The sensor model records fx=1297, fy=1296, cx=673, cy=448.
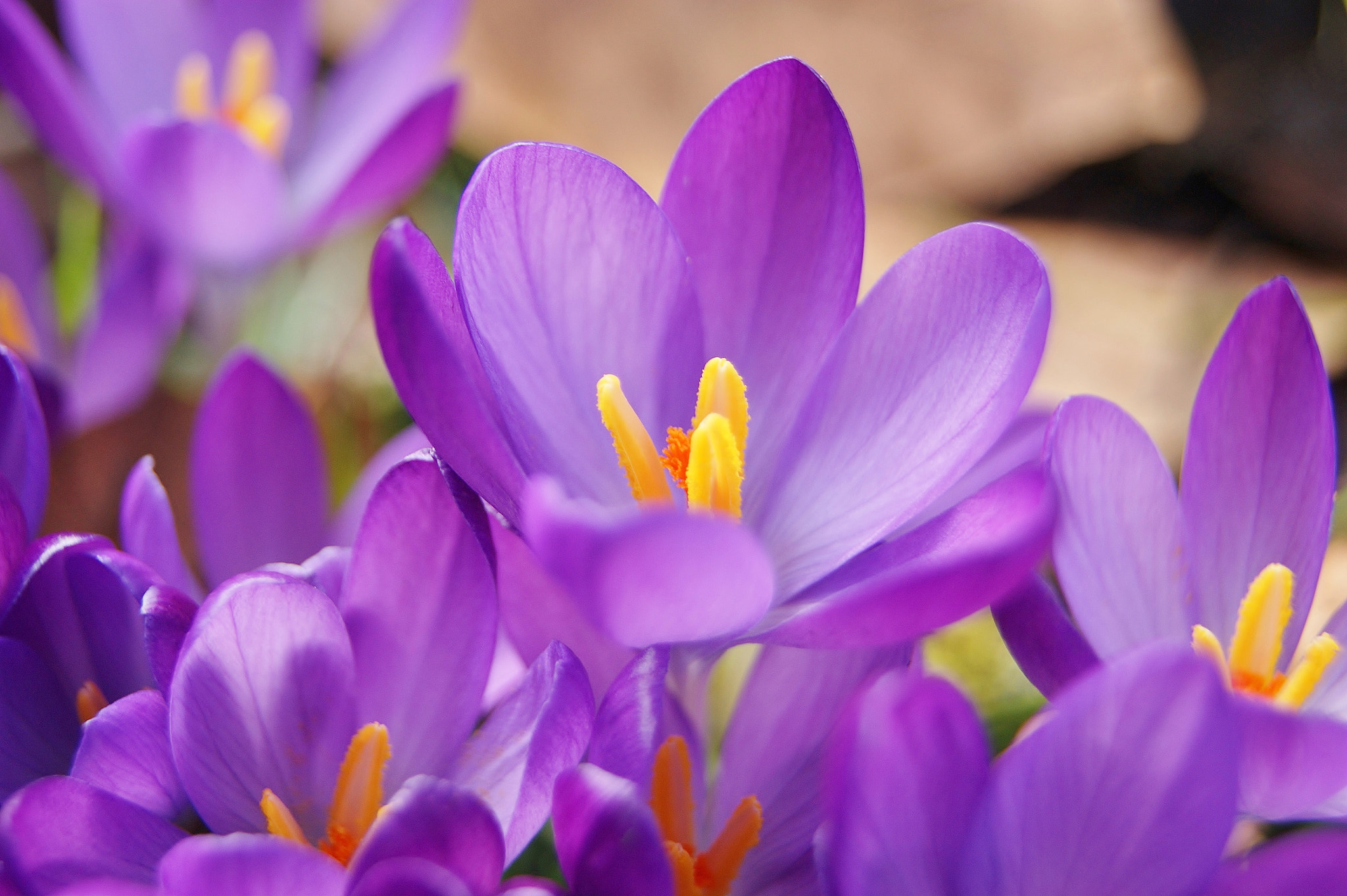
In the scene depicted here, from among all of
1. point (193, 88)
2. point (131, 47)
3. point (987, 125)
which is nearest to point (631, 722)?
point (193, 88)

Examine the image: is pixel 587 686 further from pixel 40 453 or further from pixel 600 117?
pixel 600 117

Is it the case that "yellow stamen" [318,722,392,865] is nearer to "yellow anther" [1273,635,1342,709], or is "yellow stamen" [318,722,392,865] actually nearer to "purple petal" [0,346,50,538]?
"purple petal" [0,346,50,538]

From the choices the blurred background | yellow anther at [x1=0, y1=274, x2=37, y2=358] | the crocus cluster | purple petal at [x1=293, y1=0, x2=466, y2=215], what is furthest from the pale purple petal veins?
the blurred background

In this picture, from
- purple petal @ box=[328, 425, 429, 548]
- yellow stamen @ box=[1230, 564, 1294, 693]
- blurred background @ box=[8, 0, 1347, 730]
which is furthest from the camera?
blurred background @ box=[8, 0, 1347, 730]

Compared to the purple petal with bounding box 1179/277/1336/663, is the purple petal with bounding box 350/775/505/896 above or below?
below

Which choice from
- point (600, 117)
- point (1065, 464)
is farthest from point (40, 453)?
point (600, 117)

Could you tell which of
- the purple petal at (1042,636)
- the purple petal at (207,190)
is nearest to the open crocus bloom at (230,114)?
the purple petal at (207,190)

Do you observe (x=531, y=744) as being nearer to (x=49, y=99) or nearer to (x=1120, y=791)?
(x=1120, y=791)
